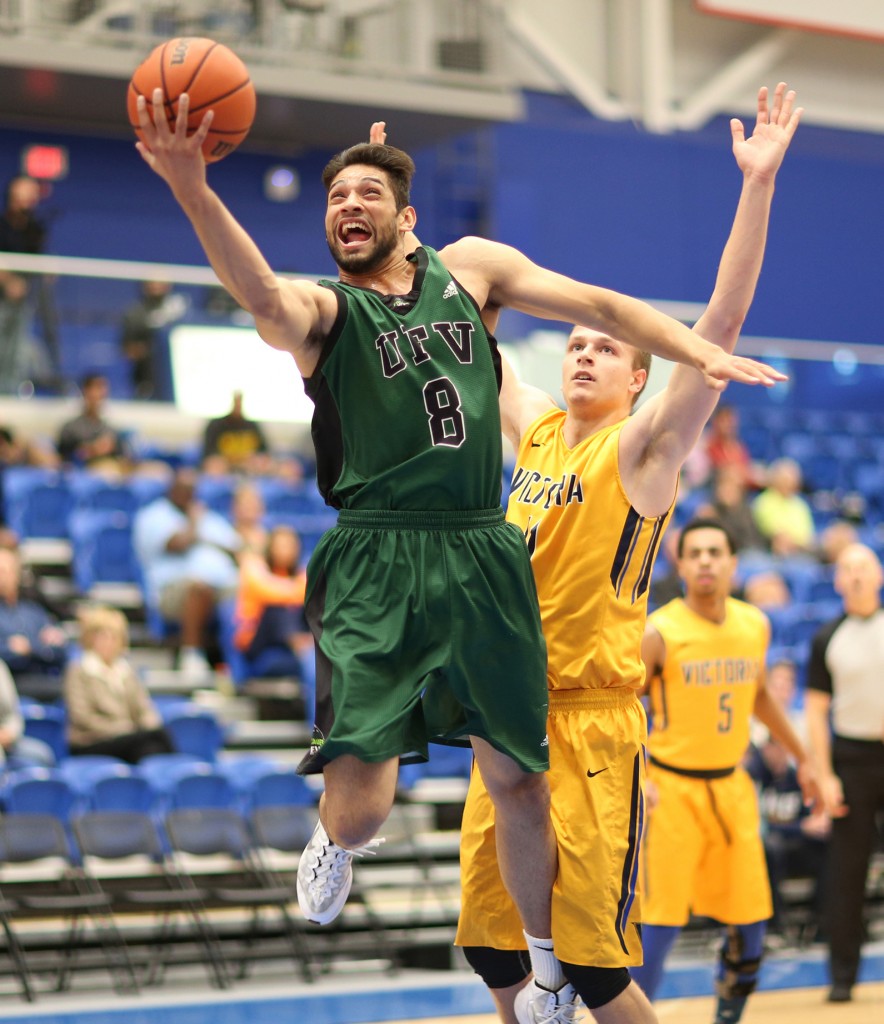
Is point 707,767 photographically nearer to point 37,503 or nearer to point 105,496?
point 105,496

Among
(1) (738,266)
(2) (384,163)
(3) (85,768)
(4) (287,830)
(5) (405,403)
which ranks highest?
(2) (384,163)

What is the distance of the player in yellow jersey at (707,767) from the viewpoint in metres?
6.38

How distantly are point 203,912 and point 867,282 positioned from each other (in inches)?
630

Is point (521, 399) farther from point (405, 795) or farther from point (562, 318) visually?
point (405, 795)

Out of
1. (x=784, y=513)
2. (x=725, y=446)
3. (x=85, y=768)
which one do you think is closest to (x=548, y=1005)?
(x=85, y=768)

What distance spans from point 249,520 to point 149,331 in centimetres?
209

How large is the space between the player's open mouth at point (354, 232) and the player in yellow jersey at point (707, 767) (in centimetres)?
277

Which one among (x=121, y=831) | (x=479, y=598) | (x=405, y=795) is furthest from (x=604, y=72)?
(x=479, y=598)

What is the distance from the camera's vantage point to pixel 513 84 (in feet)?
65.1

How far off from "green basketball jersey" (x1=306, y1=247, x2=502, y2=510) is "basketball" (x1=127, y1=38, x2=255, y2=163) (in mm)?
480

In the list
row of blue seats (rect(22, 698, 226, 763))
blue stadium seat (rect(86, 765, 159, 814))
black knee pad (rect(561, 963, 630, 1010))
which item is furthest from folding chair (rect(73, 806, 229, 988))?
black knee pad (rect(561, 963, 630, 1010))

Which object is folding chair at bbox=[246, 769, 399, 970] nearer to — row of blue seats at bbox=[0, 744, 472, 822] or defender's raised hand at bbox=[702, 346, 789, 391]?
row of blue seats at bbox=[0, 744, 472, 822]

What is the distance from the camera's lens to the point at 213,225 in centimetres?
352

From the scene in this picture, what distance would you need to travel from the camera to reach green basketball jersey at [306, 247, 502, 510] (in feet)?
13.0
